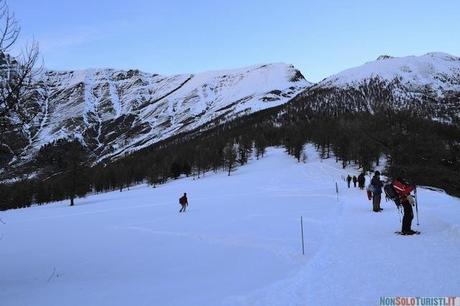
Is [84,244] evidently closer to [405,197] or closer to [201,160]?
[405,197]

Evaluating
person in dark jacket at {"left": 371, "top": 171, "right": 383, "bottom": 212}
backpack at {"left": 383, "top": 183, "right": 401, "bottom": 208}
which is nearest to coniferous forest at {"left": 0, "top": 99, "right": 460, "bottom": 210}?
backpack at {"left": 383, "top": 183, "right": 401, "bottom": 208}

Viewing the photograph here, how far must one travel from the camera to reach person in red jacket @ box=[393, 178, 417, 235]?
14344 millimetres

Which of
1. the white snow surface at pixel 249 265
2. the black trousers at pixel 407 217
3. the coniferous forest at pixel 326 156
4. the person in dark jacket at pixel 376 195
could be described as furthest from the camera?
the person in dark jacket at pixel 376 195

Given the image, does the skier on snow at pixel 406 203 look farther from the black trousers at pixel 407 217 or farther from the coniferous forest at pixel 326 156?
the coniferous forest at pixel 326 156

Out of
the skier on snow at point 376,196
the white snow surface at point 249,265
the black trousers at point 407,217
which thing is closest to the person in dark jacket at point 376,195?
the skier on snow at point 376,196

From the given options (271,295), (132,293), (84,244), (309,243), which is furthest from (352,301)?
(84,244)

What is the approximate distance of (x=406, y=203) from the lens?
14492mm

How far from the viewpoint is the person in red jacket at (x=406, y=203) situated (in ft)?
47.1

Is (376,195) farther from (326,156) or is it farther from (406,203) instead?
(326,156)

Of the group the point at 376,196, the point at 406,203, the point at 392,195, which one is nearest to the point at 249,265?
the point at 406,203

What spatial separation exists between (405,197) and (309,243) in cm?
361

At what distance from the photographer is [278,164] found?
124688 mm

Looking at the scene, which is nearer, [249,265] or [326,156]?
[249,265]

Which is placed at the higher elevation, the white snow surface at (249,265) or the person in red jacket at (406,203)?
the person in red jacket at (406,203)
